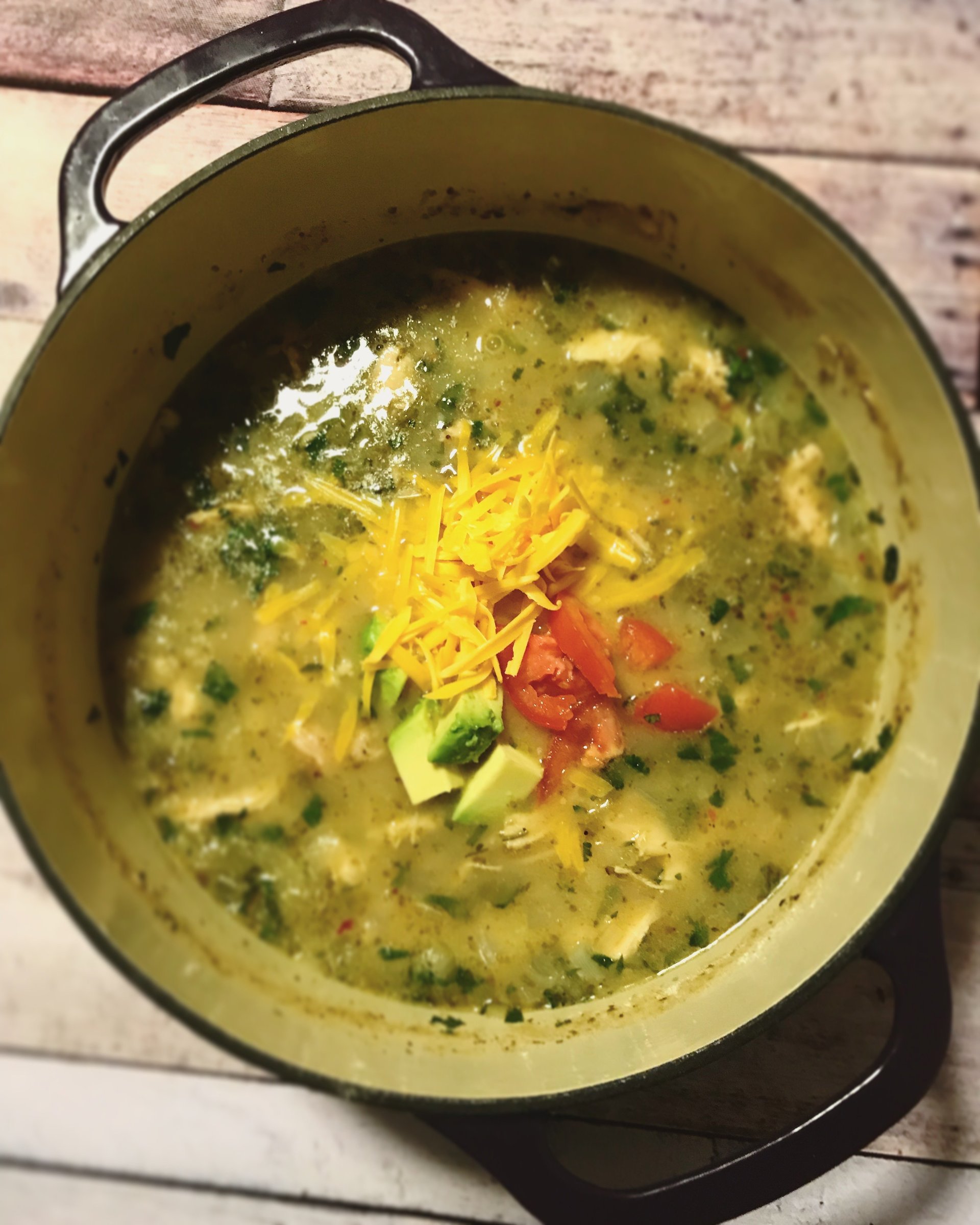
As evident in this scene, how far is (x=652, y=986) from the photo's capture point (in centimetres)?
148

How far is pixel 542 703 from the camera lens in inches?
57.1

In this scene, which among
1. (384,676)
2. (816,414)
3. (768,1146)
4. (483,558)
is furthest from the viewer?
(816,414)

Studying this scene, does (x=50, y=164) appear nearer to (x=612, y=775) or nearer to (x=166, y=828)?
(x=166, y=828)

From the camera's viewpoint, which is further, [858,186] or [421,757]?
[858,186]

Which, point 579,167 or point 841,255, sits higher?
point 579,167

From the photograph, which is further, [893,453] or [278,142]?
[893,453]

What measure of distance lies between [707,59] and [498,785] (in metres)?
1.32

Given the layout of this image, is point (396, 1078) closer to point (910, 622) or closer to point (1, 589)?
point (1, 589)

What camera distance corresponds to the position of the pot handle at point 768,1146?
46.1 inches

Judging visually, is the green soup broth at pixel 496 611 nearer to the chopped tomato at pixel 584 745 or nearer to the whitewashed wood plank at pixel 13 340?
the chopped tomato at pixel 584 745

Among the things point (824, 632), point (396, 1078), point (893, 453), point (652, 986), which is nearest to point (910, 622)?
point (824, 632)

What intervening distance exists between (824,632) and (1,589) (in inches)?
52.6

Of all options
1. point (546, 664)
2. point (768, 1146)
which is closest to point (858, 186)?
point (546, 664)

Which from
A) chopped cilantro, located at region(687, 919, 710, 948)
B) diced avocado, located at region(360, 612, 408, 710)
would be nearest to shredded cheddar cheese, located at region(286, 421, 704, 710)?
diced avocado, located at region(360, 612, 408, 710)
